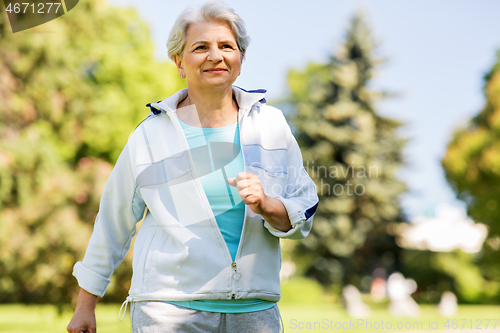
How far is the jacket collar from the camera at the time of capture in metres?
2.02

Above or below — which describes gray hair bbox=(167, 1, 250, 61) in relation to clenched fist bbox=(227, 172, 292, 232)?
above

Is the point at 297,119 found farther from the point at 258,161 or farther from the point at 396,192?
the point at 258,161

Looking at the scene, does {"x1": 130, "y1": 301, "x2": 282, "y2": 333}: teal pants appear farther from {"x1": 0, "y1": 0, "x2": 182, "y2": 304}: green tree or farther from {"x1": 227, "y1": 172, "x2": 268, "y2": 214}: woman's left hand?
{"x1": 0, "y1": 0, "x2": 182, "y2": 304}: green tree

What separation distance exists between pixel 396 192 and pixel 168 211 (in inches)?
881

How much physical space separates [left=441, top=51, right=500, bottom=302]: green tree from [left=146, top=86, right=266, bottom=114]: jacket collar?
68.6ft

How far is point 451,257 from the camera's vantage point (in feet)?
80.2

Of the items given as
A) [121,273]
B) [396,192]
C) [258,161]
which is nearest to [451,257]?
[396,192]

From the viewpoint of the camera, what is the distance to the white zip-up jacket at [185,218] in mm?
1791

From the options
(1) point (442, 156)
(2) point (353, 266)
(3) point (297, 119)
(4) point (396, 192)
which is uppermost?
(3) point (297, 119)

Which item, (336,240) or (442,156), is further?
(442,156)

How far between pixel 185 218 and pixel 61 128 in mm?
12962

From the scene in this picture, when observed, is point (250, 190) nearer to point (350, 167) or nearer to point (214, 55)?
point (214, 55)

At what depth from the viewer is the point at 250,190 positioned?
1.65 metres

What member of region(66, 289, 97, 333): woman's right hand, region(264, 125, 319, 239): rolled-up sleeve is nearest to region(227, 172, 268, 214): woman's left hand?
region(264, 125, 319, 239): rolled-up sleeve
